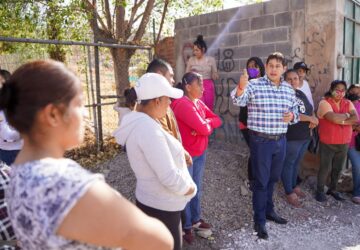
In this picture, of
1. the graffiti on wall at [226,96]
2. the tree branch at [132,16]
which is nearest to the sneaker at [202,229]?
the graffiti on wall at [226,96]

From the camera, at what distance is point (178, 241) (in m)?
2.29

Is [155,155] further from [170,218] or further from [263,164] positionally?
[263,164]

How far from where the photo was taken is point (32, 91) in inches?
37.9

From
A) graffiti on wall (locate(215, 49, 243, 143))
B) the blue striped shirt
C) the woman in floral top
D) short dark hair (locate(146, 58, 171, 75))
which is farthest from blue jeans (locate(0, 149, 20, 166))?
graffiti on wall (locate(215, 49, 243, 143))

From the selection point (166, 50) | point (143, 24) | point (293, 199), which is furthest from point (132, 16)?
point (293, 199)

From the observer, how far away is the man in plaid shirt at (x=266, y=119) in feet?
11.2

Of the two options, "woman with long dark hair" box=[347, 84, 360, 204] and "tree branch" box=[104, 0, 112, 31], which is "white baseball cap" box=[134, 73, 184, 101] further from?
"tree branch" box=[104, 0, 112, 31]

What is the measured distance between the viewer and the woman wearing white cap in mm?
1990

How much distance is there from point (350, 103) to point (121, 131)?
353cm

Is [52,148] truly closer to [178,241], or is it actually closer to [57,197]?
[57,197]

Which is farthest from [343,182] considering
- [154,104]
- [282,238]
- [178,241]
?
[154,104]

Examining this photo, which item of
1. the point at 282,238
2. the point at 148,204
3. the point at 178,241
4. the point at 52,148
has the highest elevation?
the point at 52,148

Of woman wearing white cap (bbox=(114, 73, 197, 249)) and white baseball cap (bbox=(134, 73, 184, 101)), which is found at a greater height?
white baseball cap (bbox=(134, 73, 184, 101))

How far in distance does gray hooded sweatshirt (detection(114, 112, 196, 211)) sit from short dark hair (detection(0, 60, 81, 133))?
3.27 ft
